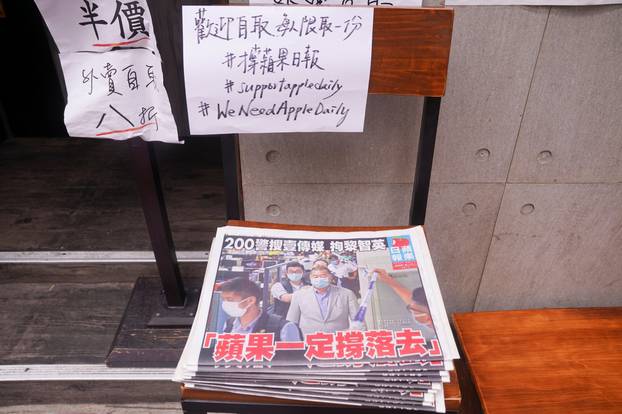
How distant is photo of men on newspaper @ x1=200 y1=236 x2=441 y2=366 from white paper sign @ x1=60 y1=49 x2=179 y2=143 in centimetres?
32

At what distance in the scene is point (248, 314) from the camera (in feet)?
2.43

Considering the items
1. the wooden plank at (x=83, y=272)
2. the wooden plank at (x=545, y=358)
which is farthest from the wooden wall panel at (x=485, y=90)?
the wooden plank at (x=83, y=272)

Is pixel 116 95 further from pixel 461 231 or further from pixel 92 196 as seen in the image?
pixel 92 196

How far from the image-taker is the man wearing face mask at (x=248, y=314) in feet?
2.34

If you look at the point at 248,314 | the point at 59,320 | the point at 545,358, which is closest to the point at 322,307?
the point at 248,314

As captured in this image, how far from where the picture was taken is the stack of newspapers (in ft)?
2.14

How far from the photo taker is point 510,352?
1178 millimetres

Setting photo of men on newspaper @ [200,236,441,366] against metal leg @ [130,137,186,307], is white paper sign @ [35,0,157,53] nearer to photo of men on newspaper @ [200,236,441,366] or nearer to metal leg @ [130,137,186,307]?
metal leg @ [130,137,186,307]

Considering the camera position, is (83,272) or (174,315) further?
(83,272)

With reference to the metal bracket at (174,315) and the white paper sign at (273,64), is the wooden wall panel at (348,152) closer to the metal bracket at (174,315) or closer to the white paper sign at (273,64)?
the white paper sign at (273,64)

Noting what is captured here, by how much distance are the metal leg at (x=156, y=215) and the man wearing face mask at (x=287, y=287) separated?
0.53 m

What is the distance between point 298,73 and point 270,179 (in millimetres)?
396

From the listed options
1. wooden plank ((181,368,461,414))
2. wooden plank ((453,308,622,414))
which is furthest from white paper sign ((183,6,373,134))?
wooden plank ((453,308,622,414))

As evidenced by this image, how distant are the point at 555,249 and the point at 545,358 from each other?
323 millimetres
